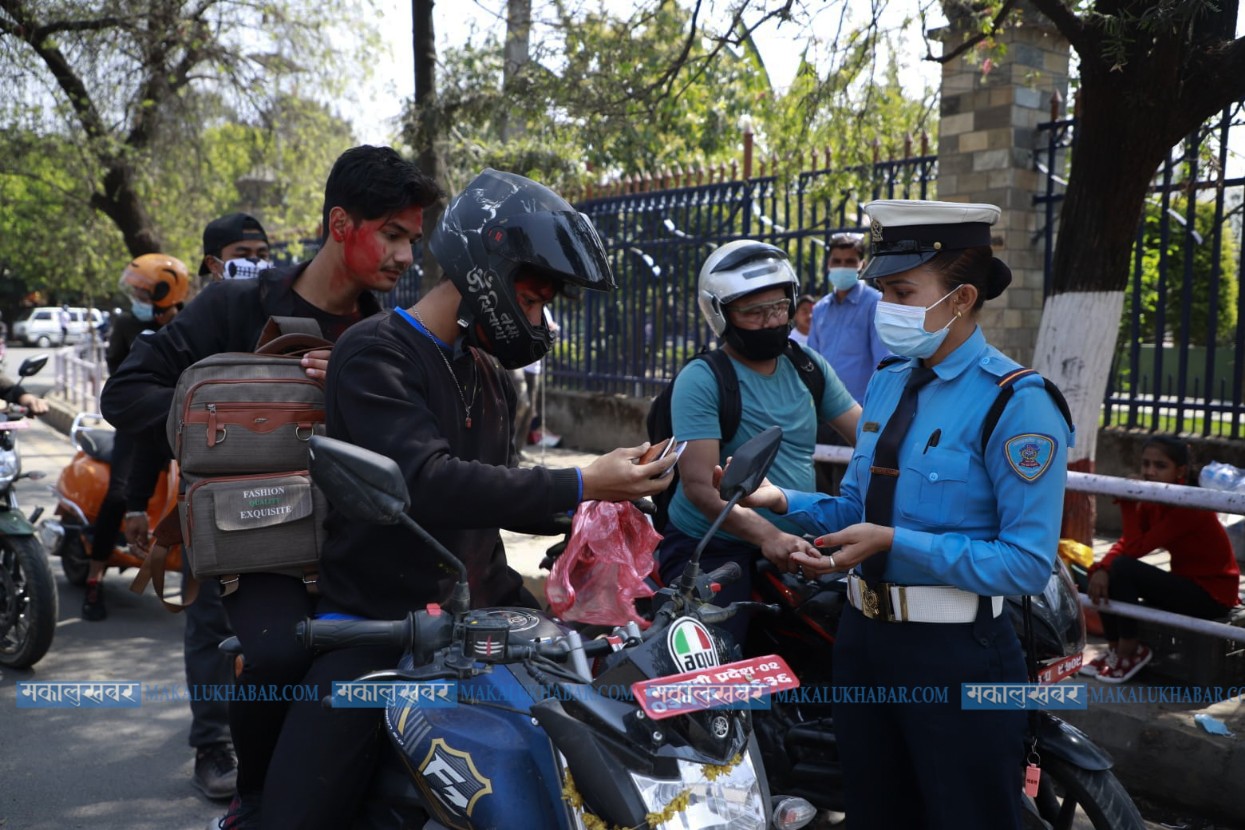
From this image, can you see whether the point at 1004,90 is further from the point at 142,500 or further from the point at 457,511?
the point at 457,511

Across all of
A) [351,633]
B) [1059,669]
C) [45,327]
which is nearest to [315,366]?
[351,633]

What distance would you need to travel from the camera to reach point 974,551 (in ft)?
7.42

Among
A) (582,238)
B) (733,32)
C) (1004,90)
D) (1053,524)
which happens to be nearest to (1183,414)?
(1004,90)

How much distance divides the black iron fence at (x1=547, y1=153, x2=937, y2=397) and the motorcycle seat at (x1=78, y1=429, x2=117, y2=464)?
420cm

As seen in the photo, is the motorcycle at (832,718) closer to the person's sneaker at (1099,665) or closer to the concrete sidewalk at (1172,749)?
the concrete sidewalk at (1172,749)

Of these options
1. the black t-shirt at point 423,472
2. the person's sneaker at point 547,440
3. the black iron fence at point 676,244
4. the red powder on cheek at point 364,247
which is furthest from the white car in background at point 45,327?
the black t-shirt at point 423,472

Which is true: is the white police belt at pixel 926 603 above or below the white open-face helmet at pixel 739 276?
below

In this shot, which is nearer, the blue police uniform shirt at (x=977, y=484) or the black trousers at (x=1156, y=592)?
the blue police uniform shirt at (x=977, y=484)

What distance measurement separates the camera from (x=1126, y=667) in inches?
173

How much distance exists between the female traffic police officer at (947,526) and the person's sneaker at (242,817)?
1.37 meters

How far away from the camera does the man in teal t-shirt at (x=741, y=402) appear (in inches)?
132

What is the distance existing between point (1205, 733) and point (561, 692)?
9.94ft

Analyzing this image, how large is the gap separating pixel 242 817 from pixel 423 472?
42.3 inches

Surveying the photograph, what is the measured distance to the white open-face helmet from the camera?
3.40 m
